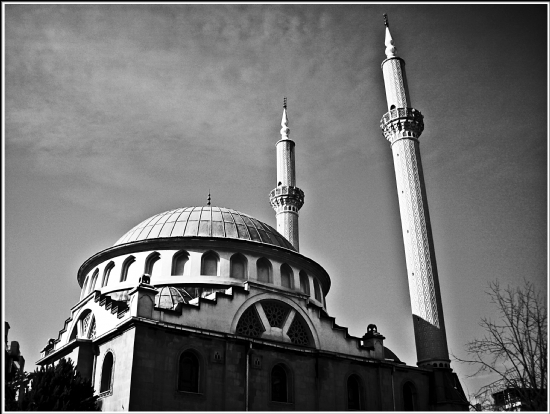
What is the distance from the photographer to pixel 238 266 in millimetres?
21250

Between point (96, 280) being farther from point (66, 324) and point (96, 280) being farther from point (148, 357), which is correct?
point (148, 357)

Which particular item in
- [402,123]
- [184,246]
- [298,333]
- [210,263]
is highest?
[402,123]

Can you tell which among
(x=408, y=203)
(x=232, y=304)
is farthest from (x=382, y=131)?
(x=232, y=304)

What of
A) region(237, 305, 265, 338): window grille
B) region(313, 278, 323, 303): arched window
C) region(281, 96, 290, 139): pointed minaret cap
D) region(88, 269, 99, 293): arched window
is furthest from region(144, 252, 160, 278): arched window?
region(281, 96, 290, 139): pointed minaret cap

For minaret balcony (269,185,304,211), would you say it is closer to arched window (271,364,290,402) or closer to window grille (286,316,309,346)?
window grille (286,316,309,346)

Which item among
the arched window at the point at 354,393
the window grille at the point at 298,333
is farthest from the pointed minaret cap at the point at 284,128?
the arched window at the point at 354,393

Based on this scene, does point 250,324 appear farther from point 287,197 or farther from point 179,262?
point 287,197

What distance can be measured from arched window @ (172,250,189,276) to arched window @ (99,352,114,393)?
442 cm

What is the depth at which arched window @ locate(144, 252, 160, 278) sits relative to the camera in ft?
68.1

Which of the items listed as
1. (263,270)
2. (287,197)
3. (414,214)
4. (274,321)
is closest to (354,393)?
(274,321)

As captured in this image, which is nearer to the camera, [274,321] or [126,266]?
[274,321]

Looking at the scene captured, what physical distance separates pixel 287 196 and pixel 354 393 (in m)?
16.0

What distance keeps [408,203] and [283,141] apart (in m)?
12.9

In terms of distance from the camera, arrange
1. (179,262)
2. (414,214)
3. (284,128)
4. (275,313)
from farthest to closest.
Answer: (284,128), (414,214), (179,262), (275,313)
